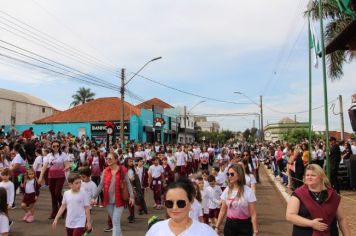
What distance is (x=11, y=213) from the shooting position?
11.5m

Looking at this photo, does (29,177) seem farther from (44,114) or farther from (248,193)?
(44,114)

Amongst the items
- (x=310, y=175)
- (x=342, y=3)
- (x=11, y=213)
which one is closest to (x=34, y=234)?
(x=11, y=213)

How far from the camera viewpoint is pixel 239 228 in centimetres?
572

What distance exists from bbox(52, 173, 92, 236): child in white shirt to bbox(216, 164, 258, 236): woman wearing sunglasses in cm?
225

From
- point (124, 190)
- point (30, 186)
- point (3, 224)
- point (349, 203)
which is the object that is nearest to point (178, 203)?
point (3, 224)

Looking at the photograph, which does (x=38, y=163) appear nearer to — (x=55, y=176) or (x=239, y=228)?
(x=55, y=176)

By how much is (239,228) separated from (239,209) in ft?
0.81

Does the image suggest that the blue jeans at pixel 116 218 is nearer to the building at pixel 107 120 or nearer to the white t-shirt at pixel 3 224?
the white t-shirt at pixel 3 224

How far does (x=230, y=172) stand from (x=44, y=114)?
75.7m

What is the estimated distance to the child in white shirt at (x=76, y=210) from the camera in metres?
6.67

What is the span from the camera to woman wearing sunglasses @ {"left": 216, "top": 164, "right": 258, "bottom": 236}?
573cm

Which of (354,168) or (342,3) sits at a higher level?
(342,3)

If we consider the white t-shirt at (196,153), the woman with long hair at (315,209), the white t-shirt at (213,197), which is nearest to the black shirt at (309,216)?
the woman with long hair at (315,209)

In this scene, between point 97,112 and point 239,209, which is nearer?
point 239,209
